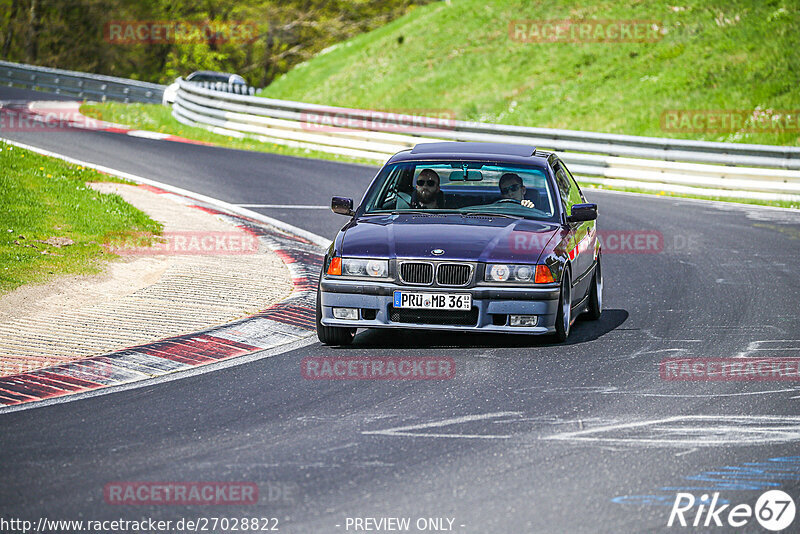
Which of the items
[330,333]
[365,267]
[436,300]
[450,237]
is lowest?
[330,333]

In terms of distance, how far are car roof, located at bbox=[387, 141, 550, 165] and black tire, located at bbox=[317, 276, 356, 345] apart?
1945 millimetres

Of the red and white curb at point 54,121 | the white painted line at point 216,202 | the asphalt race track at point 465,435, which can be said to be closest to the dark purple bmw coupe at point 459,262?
the asphalt race track at point 465,435

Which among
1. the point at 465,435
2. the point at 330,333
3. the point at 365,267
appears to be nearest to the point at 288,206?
the point at 330,333

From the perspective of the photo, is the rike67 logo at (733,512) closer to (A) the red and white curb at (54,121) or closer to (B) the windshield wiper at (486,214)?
(B) the windshield wiper at (486,214)

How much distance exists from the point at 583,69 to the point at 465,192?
2581 cm

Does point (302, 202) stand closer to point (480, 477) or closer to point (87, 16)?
point (480, 477)

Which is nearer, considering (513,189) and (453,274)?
(453,274)

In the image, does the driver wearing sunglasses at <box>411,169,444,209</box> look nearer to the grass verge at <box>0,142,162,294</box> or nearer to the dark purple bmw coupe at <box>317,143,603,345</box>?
the dark purple bmw coupe at <box>317,143,603,345</box>

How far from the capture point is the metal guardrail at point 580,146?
861 inches

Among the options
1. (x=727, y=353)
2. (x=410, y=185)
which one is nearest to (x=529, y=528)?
(x=727, y=353)

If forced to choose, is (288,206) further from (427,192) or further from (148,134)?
(148,134)

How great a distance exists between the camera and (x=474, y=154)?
1059 centimetres

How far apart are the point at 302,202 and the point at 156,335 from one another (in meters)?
9.44

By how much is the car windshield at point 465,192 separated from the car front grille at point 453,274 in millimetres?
1144
